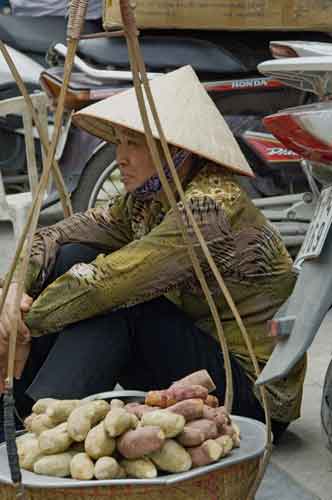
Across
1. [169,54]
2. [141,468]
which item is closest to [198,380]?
[141,468]

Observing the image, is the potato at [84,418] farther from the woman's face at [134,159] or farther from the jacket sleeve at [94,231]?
the jacket sleeve at [94,231]

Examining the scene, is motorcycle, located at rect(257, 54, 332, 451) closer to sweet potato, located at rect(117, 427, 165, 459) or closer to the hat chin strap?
sweet potato, located at rect(117, 427, 165, 459)

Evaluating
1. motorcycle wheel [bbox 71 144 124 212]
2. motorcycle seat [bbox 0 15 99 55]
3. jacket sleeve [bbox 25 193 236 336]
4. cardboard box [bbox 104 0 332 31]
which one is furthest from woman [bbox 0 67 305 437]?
motorcycle seat [bbox 0 15 99 55]

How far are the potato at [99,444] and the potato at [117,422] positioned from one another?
0.01 metres

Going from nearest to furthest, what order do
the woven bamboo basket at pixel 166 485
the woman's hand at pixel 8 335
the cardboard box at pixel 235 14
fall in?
the woven bamboo basket at pixel 166 485, the woman's hand at pixel 8 335, the cardboard box at pixel 235 14

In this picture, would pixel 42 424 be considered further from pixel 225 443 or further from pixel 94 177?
pixel 94 177

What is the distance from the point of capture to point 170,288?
2523mm

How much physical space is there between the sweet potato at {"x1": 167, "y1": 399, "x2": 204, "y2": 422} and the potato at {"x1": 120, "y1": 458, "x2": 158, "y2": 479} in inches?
4.9

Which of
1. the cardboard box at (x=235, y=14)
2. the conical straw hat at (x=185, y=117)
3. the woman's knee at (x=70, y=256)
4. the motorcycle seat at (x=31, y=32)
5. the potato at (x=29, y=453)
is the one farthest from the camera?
the motorcycle seat at (x=31, y=32)

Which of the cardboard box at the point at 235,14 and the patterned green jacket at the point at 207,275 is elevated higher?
the cardboard box at the point at 235,14

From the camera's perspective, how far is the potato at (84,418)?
1.92m

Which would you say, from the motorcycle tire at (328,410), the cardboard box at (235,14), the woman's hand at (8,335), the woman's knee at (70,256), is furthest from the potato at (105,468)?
the cardboard box at (235,14)

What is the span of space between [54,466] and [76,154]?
343 centimetres

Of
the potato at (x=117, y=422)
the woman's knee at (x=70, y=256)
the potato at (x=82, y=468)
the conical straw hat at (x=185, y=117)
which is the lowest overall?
the woman's knee at (x=70, y=256)
